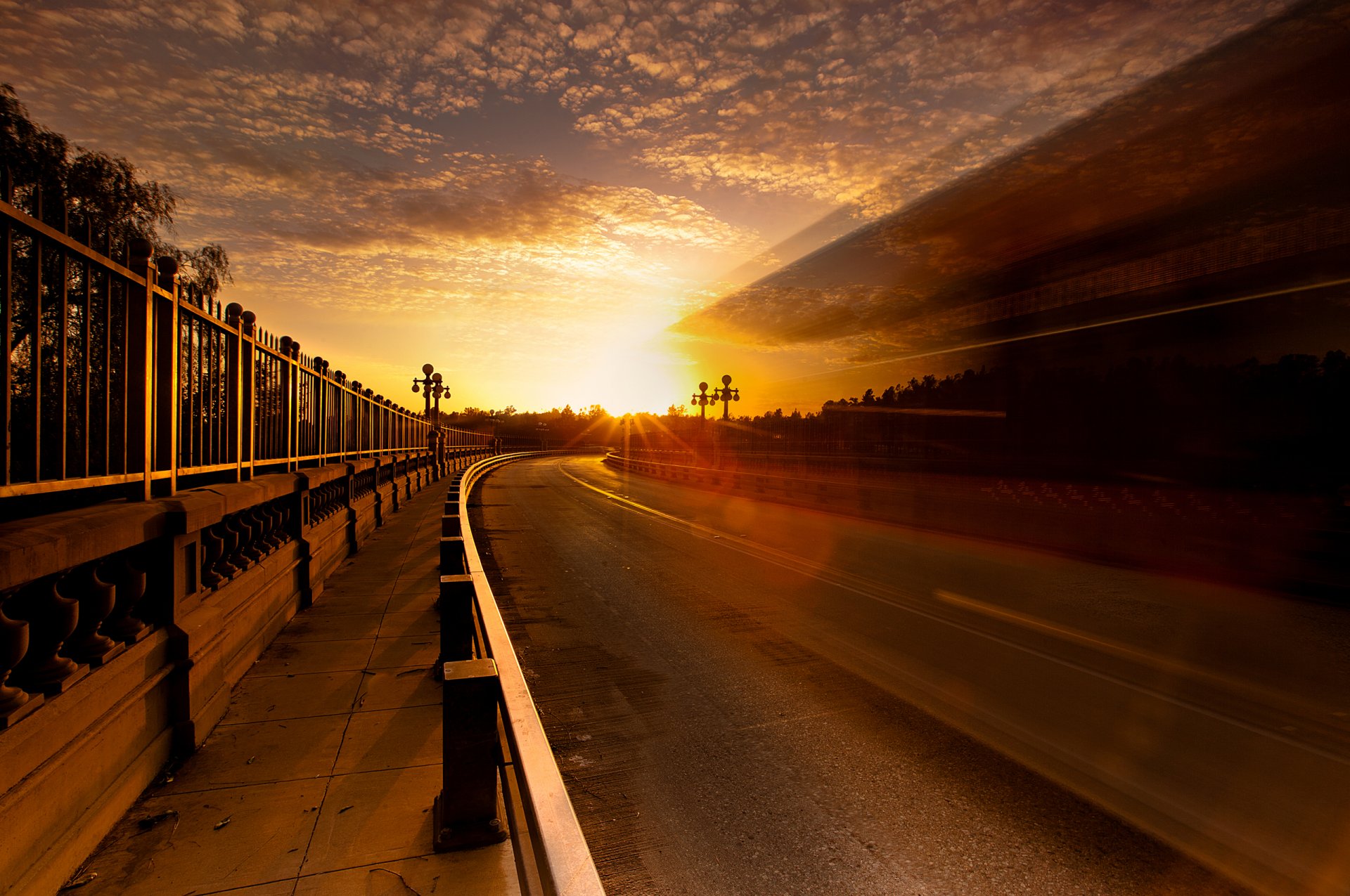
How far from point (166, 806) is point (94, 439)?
2.38m

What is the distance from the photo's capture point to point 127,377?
153 inches

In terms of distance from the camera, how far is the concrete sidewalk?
2.86m

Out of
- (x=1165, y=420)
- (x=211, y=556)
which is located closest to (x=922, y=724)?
(x=211, y=556)

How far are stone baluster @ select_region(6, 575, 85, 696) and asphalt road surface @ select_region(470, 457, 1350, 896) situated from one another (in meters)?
2.44

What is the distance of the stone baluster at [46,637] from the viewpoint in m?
2.71

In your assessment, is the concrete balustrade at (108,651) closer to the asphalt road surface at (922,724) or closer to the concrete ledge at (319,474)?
the concrete ledge at (319,474)

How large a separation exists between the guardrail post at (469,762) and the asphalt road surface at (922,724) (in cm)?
63

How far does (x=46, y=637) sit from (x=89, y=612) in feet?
1.47

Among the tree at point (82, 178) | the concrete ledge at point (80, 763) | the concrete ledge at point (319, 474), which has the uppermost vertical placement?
the tree at point (82, 178)

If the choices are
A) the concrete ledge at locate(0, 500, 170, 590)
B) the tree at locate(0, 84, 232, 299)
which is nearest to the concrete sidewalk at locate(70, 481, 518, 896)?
the concrete ledge at locate(0, 500, 170, 590)

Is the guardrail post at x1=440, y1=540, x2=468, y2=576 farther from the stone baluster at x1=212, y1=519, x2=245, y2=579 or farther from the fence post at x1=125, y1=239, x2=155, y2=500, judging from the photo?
the fence post at x1=125, y1=239, x2=155, y2=500

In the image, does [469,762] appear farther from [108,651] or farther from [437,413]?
[437,413]

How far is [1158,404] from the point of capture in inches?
600

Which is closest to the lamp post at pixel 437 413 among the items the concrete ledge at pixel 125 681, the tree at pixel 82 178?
the tree at pixel 82 178
